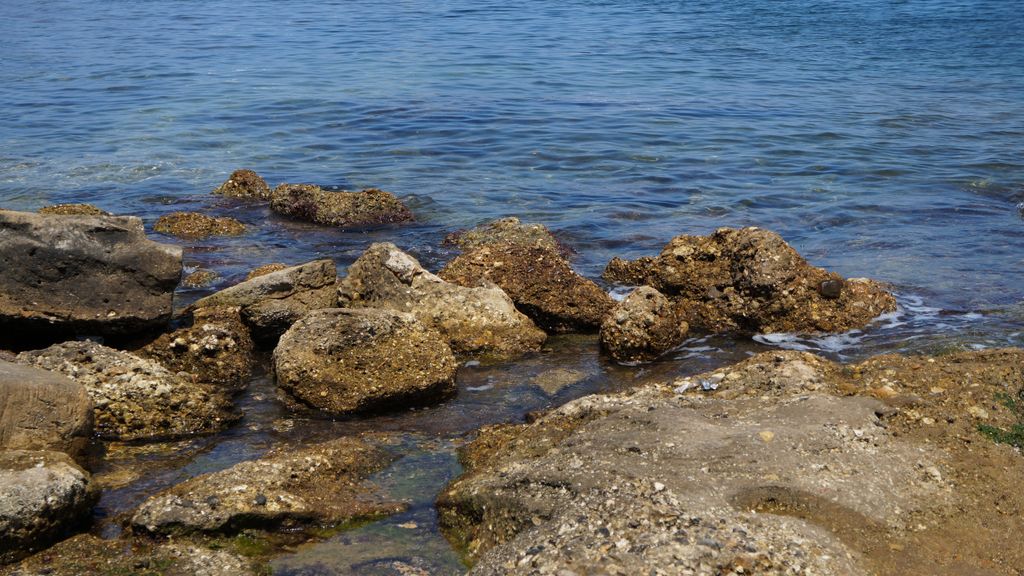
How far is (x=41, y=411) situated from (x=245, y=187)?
346 inches

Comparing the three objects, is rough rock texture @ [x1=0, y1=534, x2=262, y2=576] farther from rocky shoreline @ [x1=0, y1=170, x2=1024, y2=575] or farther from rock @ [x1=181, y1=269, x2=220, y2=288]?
rock @ [x1=181, y1=269, x2=220, y2=288]

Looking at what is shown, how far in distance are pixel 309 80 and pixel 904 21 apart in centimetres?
Answer: 1918

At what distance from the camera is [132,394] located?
269 inches

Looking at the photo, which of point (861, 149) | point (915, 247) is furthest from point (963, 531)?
point (861, 149)

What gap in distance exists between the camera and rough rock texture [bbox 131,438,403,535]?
5.28 m

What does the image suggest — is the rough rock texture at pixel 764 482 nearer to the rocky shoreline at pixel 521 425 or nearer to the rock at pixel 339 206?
the rocky shoreline at pixel 521 425

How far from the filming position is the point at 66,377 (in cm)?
640

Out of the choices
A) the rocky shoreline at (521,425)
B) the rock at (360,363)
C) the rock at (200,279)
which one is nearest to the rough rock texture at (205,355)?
the rocky shoreline at (521,425)

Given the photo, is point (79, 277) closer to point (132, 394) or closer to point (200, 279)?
point (132, 394)

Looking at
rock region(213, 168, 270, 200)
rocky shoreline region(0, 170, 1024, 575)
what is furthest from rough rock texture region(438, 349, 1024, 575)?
rock region(213, 168, 270, 200)

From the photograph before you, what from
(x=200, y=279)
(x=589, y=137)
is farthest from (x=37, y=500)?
(x=589, y=137)

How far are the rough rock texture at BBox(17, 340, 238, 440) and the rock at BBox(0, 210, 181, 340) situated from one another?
0.67 meters

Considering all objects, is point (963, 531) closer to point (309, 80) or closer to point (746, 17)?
point (309, 80)

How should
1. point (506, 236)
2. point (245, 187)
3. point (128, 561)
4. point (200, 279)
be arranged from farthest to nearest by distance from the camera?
point (245, 187) < point (506, 236) < point (200, 279) < point (128, 561)
